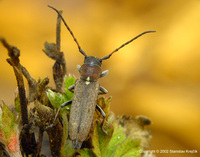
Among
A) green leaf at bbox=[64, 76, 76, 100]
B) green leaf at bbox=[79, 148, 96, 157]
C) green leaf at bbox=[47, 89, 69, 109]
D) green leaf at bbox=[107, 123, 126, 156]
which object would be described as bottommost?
green leaf at bbox=[79, 148, 96, 157]

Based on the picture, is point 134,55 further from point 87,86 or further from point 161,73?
point 87,86

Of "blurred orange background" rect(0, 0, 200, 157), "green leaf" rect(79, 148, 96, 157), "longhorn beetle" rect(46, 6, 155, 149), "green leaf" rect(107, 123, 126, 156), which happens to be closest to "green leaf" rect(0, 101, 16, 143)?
"longhorn beetle" rect(46, 6, 155, 149)

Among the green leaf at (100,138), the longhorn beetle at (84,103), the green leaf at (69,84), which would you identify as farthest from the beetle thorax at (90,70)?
the green leaf at (100,138)

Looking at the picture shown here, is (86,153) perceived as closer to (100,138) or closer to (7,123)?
(100,138)

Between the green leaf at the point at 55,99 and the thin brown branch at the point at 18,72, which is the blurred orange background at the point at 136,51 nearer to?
the green leaf at the point at 55,99

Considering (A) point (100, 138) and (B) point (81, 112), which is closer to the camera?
(A) point (100, 138)

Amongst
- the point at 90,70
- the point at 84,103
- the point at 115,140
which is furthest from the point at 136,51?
the point at 115,140

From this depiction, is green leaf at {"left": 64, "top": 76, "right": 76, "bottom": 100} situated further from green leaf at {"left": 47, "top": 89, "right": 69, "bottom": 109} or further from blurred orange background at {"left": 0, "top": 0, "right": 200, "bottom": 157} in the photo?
blurred orange background at {"left": 0, "top": 0, "right": 200, "bottom": 157}

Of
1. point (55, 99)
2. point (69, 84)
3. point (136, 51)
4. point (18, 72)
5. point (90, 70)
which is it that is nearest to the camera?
point (18, 72)

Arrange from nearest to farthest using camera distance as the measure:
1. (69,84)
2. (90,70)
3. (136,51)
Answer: (69,84), (90,70), (136,51)
